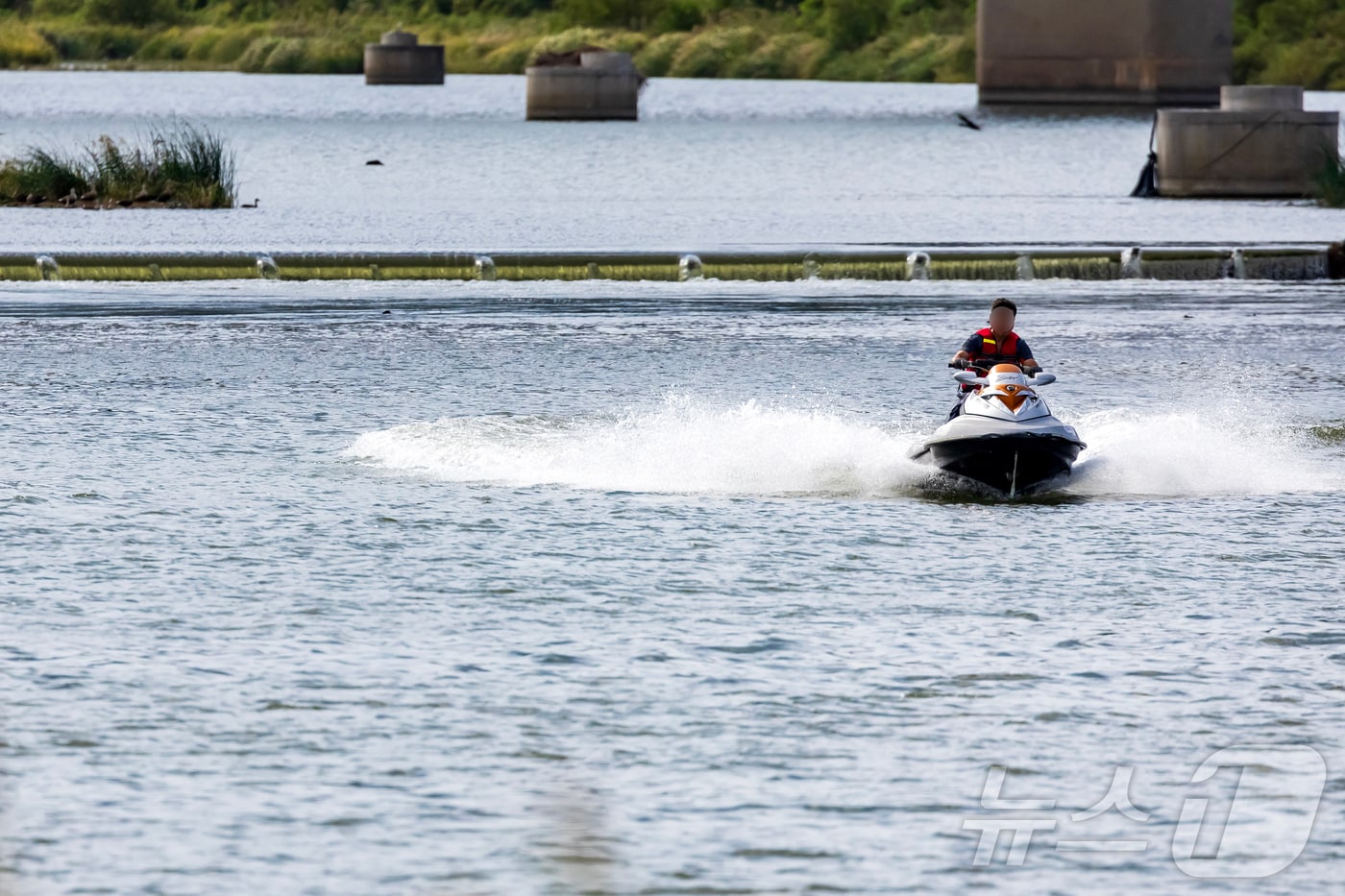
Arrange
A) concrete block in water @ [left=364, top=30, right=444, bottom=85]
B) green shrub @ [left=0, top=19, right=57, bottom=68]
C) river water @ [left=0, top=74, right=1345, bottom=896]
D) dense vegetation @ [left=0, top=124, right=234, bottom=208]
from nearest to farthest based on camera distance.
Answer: river water @ [left=0, top=74, right=1345, bottom=896]
dense vegetation @ [left=0, top=124, right=234, bottom=208]
concrete block in water @ [left=364, top=30, right=444, bottom=85]
green shrub @ [left=0, top=19, right=57, bottom=68]

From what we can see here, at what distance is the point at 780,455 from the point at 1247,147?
137 ft

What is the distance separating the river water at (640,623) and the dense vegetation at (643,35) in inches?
4023

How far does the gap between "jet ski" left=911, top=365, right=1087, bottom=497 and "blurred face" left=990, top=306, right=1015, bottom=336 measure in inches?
12.9

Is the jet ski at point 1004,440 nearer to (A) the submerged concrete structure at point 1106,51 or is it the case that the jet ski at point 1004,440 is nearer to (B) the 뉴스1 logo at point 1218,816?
(B) the 뉴스1 logo at point 1218,816

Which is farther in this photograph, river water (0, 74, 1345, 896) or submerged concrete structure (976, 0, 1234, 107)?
submerged concrete structure (976, 0, 1234, 107)

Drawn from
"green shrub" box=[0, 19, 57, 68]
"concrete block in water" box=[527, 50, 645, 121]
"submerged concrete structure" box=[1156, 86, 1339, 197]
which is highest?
"green shrub" box=[0, 19, 57, 68]

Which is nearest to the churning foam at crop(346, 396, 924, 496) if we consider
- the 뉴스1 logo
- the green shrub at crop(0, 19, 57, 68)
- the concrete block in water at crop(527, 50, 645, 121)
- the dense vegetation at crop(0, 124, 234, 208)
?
the 뉴스1 logo

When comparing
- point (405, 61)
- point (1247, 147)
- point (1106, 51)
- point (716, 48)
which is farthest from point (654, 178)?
point (716, 48)

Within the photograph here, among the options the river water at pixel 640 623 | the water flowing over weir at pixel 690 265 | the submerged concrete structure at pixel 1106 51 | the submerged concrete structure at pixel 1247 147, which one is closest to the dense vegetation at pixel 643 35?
the submerged concrete structure at pixel 1106 51

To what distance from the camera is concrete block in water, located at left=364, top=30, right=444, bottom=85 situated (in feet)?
500

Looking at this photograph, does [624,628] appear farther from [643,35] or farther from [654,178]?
[643,35]

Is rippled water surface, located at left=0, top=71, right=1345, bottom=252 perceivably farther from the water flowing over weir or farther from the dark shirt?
the dark shirt

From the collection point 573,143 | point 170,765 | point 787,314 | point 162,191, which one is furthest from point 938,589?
point 573,143

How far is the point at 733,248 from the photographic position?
4369cm
